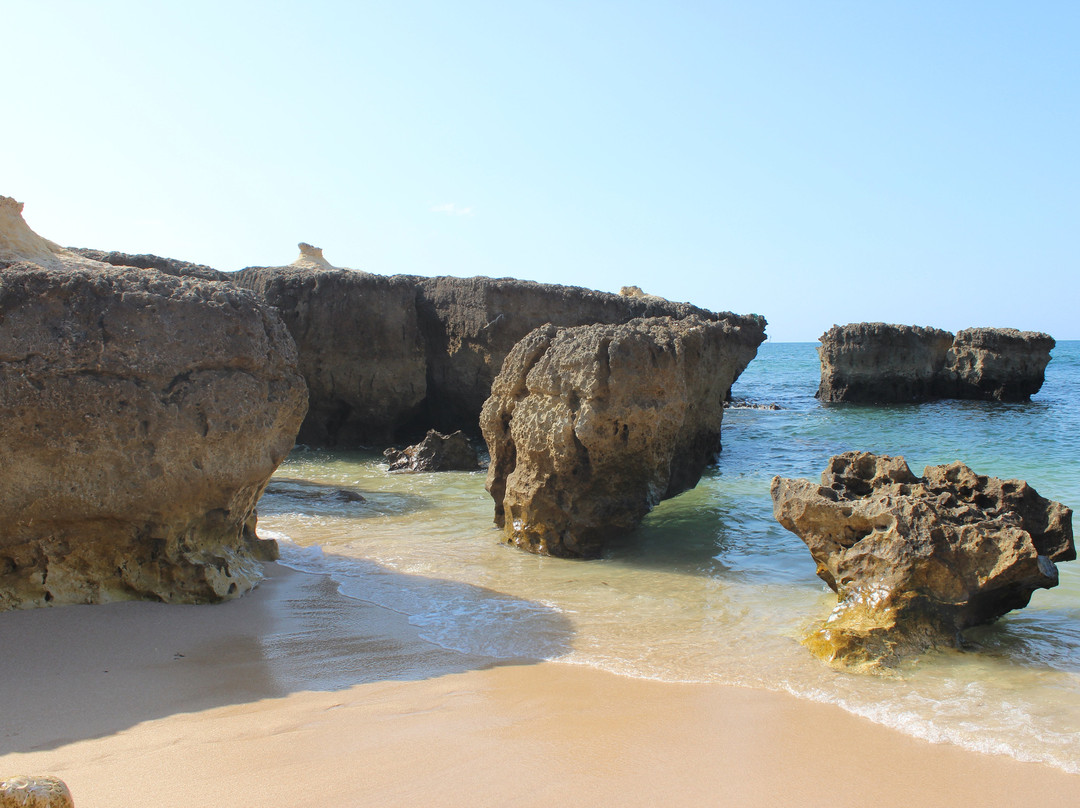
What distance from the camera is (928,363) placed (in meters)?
25.5

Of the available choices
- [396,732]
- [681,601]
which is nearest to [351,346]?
[681,601]

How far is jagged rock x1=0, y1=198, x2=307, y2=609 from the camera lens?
416 centimetres

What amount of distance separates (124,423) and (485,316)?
30.0 feet

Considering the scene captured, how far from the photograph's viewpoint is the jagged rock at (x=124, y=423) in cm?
416

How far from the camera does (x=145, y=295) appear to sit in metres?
4.42

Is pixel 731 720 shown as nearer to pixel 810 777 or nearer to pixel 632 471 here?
pixel 810 777

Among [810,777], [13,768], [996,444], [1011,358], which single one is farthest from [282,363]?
[1011,358]

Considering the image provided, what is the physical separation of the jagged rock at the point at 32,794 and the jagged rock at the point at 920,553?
349 cm

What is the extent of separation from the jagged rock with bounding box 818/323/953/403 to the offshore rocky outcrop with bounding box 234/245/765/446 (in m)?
13.5

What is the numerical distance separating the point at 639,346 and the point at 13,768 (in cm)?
495

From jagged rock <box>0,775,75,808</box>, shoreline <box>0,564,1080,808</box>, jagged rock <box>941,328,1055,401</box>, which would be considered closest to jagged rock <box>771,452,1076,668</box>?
shoreline <box>0,564,1080,808</box>

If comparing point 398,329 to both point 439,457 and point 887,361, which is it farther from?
point 887,361

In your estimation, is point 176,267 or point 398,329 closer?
point 176,267

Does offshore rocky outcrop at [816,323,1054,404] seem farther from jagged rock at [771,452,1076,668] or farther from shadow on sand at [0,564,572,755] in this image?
shadow on sand at [0,564,572,755]
